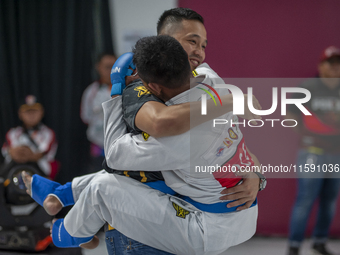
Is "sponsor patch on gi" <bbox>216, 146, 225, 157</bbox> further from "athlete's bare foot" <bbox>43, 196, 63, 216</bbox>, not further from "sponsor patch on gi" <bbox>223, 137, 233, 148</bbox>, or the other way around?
"athlete's bare foot" <bbox>43, 196, 63, 216</bbox>

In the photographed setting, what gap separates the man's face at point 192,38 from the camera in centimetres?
134

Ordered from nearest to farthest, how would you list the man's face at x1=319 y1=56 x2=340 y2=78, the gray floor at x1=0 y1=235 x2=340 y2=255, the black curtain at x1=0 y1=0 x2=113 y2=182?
the man's face at x1=319 y1=56 x2=340 y2=78 < the gray floor at x1=0 y1=235 x2=340 y2=255 < the black curtain at x1=0 y1=0 x2=113 y2=182

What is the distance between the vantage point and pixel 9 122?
3938 millimetres

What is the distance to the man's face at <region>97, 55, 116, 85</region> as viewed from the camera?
340cm

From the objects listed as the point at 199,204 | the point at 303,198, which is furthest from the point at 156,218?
the point at 303,198

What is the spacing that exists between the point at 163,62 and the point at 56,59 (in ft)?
10.0

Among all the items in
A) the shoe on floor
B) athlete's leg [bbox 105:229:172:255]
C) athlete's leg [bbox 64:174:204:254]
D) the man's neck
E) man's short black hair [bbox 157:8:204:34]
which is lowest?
the shoe on floor

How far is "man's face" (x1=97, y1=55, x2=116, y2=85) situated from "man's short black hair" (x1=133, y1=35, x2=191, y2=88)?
2.40m

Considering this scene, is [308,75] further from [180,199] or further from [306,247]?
[180,199]

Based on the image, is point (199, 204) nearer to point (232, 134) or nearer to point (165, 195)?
point (165, 195)

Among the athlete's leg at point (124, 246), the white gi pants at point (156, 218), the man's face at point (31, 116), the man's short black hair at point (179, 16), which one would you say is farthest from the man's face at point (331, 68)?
the man's face at point (31, 116)

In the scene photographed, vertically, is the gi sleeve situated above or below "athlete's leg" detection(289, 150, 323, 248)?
above

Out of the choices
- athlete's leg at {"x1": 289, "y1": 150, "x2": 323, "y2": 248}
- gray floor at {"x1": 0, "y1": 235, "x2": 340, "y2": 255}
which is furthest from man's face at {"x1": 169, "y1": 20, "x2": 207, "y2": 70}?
gray floor at {"x1": 0, "y1": 235, "x2": 340, "y2": 255}

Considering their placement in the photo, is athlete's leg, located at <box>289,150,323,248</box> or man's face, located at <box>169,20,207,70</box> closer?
man's face, located at <box>169,20,207,70</box>
